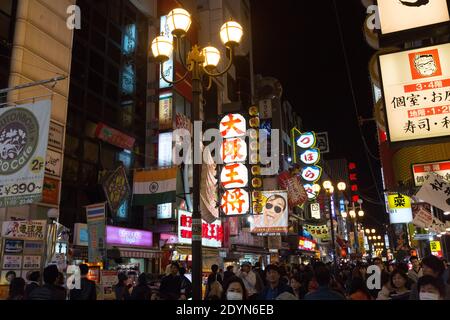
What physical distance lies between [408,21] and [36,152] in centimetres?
871

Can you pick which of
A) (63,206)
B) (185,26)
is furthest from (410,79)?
(63,206)

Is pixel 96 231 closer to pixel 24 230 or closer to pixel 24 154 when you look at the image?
pixel 24 230

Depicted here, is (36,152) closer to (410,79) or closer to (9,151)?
(9,151)

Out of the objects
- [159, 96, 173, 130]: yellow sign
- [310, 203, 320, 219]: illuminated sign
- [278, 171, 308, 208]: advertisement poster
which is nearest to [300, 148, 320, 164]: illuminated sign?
[278, 171, 308, 208]: advertisement poster

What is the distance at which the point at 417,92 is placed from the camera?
8.05 metres

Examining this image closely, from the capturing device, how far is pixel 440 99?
7.82 m

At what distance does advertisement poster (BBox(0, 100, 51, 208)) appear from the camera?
9.97m

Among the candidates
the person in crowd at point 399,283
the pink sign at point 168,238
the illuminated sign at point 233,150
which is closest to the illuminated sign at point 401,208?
the illuminated sign at point 233,150

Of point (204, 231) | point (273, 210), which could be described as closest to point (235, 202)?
point (273, 210)

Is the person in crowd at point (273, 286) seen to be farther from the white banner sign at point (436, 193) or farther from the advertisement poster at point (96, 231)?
the advertisement poster at point (96, 231)

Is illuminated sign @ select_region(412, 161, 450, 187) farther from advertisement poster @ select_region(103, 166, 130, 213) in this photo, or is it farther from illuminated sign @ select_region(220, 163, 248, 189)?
advertisement poster @ select_region(103, 166, 130, 213)

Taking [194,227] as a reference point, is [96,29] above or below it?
above

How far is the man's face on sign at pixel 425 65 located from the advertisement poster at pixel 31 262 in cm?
1121

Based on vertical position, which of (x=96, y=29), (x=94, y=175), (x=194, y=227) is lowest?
(x=194, y=227)
